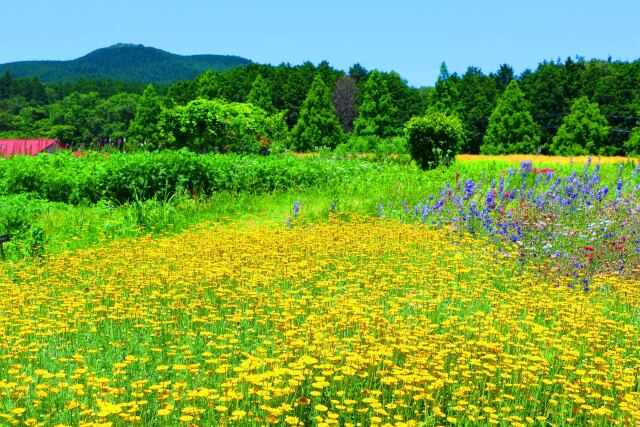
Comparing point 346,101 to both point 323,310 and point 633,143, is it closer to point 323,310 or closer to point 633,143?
point 633,143

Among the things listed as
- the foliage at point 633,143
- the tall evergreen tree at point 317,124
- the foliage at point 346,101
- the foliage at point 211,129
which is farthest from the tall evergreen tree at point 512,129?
the foliage at point 211,129

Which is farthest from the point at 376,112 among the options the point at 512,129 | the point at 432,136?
the point at 432,136

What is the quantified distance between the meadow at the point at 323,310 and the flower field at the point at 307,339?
0.09ft

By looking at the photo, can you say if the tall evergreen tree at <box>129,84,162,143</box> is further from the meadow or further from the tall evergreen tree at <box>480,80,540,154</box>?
the meadow

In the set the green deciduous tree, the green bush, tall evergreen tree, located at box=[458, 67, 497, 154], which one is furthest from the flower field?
tall evergreen tree, located at box=[458, 67, 497, 154]

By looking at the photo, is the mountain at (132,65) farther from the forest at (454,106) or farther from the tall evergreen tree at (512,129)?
the tall evergreen tree at (512,129)

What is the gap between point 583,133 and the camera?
3912cm

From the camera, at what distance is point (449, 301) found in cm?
598

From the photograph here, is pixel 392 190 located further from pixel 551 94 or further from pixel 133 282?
pixel 551 94

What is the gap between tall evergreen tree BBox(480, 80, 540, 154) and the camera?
4059cm

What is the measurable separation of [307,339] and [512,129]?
39.3m

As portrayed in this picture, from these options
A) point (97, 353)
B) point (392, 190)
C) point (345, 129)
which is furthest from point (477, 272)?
point (345, 129)

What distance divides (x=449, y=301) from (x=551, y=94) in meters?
43.0

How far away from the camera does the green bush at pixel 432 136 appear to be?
21.1 meters
